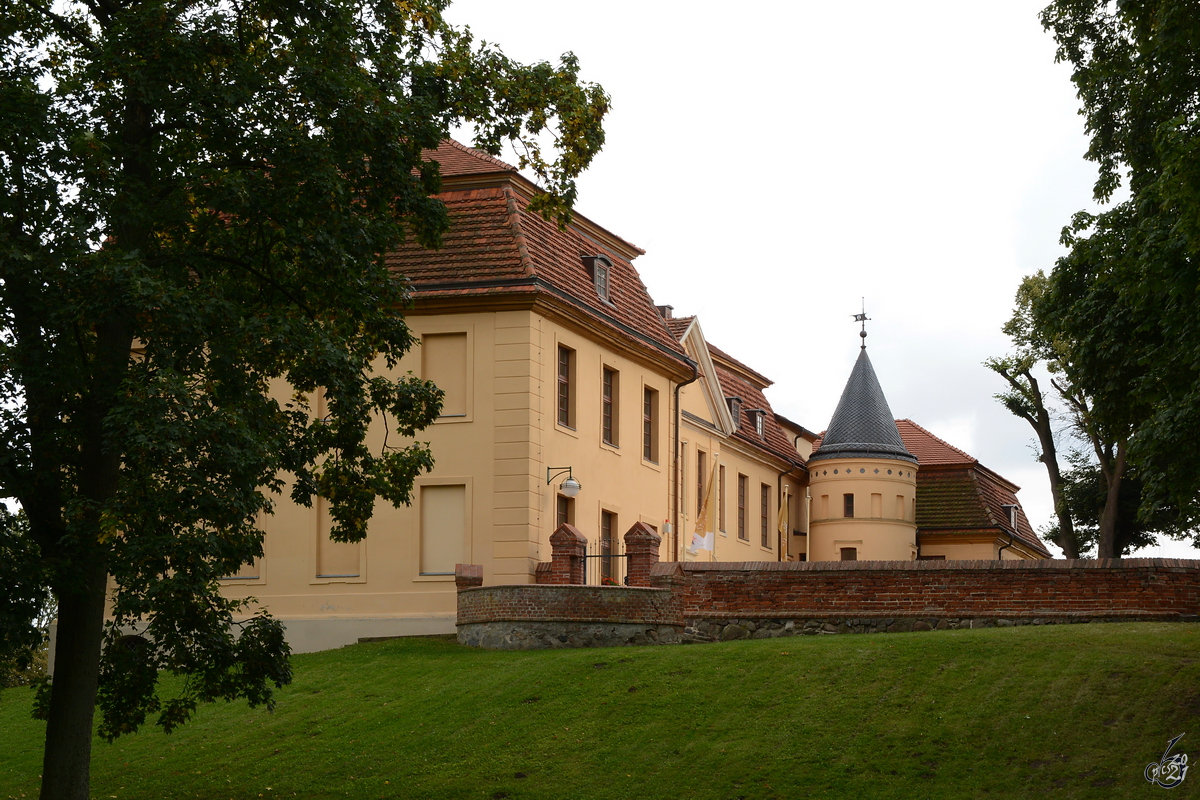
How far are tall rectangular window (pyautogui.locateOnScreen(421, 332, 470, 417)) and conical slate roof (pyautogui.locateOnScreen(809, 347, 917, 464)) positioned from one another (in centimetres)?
2191

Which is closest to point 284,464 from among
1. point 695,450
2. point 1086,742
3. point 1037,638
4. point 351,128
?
point 351,128

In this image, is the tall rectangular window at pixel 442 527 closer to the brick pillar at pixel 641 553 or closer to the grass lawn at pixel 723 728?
the brick pillar at pixel 641 553

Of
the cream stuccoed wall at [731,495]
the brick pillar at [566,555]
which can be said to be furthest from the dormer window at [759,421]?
the brick pillar at [566,555]

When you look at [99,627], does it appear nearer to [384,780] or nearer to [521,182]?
[384,780]

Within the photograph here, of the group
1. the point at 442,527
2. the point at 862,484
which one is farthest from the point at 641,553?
the point at 862,484

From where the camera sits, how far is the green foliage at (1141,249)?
17234 mm

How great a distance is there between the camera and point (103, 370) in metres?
16.8

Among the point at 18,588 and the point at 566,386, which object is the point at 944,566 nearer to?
the point at 566,386

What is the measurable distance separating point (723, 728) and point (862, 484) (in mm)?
31349

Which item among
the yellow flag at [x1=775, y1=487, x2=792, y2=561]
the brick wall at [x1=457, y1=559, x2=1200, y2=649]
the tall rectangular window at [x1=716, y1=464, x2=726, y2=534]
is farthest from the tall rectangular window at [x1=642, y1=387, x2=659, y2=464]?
the yellow flag at [x1=775, y1=487, x2=792, y2=561]

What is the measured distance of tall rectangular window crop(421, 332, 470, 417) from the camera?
3166 cm

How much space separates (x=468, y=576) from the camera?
2847 cm

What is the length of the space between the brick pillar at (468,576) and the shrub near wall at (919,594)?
3312mm

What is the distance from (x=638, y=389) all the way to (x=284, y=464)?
1897 cm
